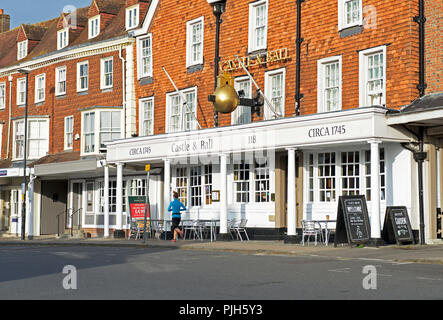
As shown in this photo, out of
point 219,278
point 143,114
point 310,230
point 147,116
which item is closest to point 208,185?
point 147,116

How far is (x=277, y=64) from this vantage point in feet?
81.8

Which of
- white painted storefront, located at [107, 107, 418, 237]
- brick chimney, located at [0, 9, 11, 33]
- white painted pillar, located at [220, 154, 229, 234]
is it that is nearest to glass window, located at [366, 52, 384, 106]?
white painted storefront, located at [107, 107, 418, 237]

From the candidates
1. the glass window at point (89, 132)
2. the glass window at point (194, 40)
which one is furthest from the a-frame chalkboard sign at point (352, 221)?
the glass window at point (89, 132)

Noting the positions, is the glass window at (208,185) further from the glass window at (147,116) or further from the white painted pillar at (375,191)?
the white painted pillar at (375,191)

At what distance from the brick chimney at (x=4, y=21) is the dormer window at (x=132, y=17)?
62.2 feet

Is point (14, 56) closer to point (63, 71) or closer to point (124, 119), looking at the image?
point (63, 71)

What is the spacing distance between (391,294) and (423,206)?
1105 centimetres

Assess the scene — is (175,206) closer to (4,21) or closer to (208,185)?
(208,185)

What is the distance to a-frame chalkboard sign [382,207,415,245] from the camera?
20.1 meters

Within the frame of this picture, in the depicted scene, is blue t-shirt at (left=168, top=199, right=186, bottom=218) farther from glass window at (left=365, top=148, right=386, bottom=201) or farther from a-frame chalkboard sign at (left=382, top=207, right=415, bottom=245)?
a-frame chalkboard sign at (left=382, top=207, right=415, bottom=245)

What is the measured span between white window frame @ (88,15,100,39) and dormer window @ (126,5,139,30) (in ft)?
10.4

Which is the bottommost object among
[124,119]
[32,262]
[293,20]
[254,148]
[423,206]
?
[32,262]
